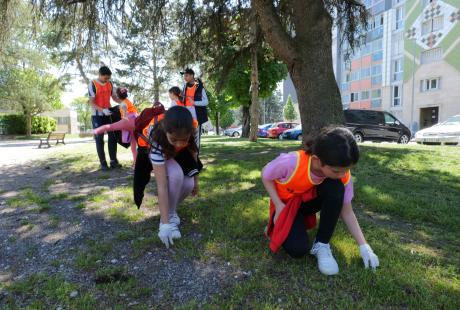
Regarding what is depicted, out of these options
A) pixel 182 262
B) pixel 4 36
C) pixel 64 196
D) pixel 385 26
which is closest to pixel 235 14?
pixel 4 36

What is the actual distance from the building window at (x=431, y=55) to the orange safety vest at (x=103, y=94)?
1274 inches

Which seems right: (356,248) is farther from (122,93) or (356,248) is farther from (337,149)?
(122,93)

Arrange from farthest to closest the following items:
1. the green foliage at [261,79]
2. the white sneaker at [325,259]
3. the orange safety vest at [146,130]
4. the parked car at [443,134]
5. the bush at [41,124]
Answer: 1. the bush at [41,124]
2. the green foliage at [261,79]
3. the parked car at [443,134]
4. the orange safety vest at [146,130]
5. the white sneaker at [325,259]

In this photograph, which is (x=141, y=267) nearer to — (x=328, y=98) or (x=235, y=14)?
(x=328, y=98)

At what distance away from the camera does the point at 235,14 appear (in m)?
9.12

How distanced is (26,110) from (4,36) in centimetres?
2588

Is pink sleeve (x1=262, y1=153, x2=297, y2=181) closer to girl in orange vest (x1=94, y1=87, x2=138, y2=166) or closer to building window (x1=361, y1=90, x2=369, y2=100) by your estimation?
girl in orange vest (x1=94, y1=87, x2=138, y2=166)

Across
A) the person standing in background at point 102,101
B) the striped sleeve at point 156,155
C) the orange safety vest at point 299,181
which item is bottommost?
the orange safety vest at point 299,181

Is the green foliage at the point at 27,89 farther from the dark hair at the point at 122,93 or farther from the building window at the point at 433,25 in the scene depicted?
the building window at the point at 433,25

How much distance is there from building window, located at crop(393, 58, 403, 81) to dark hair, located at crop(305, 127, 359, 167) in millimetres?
39033

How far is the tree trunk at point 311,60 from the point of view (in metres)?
6.10

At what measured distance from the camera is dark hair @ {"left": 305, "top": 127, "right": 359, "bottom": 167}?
222 centimetres

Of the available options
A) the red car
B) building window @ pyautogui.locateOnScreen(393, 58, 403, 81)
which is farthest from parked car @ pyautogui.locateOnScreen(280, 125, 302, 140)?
building window @ pyautogui.locateOnScreen(393, 58, 403, 81)

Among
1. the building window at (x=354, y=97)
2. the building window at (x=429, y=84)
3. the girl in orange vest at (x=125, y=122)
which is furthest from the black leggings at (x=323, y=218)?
the building window at (x=354, y=97)
